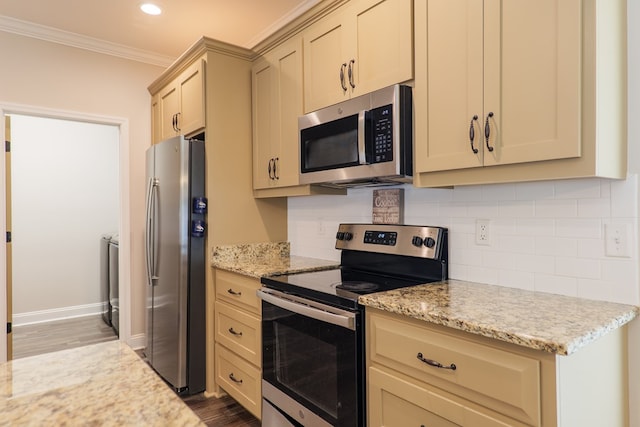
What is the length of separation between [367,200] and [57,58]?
2.69 metres

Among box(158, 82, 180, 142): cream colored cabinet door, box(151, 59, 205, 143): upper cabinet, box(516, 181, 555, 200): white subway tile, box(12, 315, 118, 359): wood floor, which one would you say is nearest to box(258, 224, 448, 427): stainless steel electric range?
box(516, 181, 555, 200): white subway tile

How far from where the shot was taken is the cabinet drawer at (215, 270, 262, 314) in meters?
2.24

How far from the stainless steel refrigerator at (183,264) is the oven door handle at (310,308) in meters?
0.73

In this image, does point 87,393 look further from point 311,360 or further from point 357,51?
point 357,51

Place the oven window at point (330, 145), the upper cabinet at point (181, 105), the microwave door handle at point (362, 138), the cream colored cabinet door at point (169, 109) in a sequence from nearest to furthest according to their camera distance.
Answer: the microwave door handle at point (362, 138), the oven window at point (330, 145), the upper cabinet at point (181, 105), the cream colored cabinet door at point (169, 109)

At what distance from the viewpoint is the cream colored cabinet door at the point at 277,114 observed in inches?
95.7

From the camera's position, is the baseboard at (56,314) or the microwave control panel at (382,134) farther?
the baseboard at (56,314)

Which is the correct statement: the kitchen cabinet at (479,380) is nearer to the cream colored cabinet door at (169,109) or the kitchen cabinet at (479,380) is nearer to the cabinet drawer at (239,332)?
Result: the cabinet drawer at (239,332)

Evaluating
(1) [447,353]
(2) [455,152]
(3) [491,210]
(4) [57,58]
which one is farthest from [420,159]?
(4) [57,58]

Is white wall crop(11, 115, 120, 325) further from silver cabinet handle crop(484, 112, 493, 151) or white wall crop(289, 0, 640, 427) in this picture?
silver cabinet handle crop(484, 112, 493, 151)

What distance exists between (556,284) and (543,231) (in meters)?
0.21

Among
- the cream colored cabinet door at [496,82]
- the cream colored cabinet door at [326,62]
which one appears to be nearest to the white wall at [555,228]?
the cream colored cabinet door at [496,82]

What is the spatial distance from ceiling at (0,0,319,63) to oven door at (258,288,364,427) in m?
1.96

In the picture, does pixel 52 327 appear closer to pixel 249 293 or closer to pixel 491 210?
pixel 249 293
